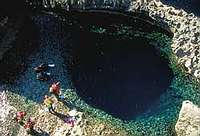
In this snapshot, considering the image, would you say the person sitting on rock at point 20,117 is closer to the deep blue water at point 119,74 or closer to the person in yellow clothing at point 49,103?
the person in yellow clothing at point 49,103

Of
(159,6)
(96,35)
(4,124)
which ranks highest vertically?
(159,6)

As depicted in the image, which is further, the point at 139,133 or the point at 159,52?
the point at 159,52

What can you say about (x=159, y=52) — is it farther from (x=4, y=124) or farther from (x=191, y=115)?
(x=4, y=124)

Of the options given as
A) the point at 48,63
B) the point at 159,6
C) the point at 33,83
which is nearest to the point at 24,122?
the point at 33,83

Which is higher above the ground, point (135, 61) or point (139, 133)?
point (135, 61)

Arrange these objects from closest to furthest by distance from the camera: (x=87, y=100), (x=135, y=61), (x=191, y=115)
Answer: (x=191, y=115) < (x=87, y=100) < (x=135, y=61)

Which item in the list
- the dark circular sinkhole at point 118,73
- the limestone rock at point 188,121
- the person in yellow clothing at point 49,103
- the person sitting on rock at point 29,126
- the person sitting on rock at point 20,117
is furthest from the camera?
the dark circular sinkhole at point 118,73

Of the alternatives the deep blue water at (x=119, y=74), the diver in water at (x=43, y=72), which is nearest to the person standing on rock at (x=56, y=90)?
the diver in water at (x=43, y=72)
